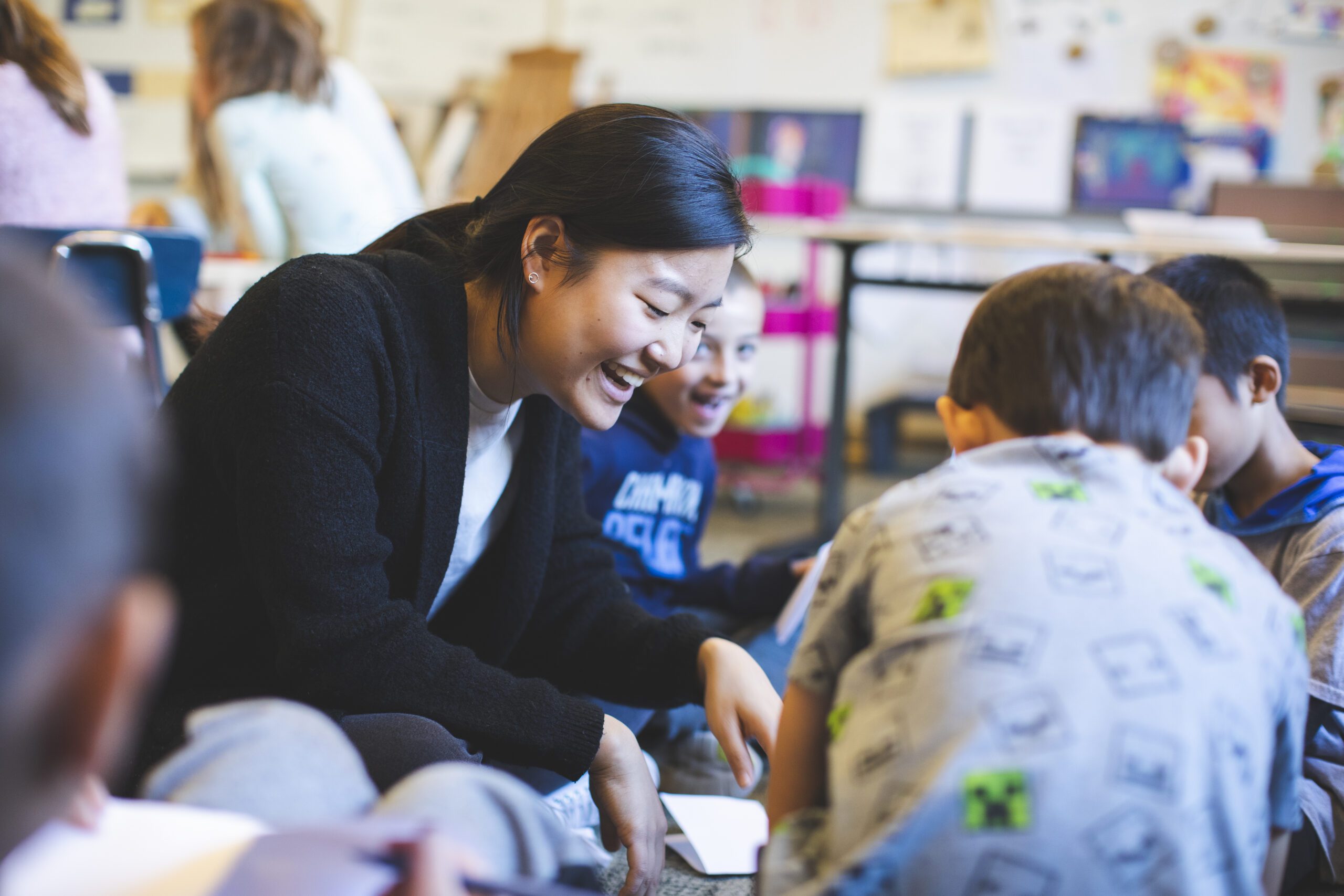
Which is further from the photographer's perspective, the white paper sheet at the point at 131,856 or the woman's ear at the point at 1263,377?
the woman's ear at the point at 1263,377

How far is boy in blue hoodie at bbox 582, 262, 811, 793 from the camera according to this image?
4.99 feet

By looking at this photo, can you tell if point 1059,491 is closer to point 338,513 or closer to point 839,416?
point 338,513

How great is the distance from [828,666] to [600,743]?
0.30 m

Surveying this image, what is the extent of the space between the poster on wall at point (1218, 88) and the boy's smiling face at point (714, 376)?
7.64ft

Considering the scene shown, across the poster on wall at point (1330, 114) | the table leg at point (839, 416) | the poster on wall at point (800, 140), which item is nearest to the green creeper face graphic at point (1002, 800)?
the table leg at point (839, 416)

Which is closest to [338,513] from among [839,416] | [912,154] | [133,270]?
[133,270]

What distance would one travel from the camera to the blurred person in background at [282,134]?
2.21 metres

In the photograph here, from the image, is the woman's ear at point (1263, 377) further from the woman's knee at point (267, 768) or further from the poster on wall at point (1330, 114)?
the poster on wall at point (1330, 114)

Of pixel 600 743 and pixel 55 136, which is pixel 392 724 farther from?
pixel 55 136

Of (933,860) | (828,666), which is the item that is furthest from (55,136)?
(933,860)

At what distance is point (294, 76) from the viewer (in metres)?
2.23

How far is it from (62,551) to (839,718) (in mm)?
412

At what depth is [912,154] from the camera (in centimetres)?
367

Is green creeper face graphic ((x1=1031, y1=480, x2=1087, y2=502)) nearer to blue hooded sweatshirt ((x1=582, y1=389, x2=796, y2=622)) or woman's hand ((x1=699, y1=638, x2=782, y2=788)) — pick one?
woman's hand ((x1=699, y1=638, x2=782, y2=788))
